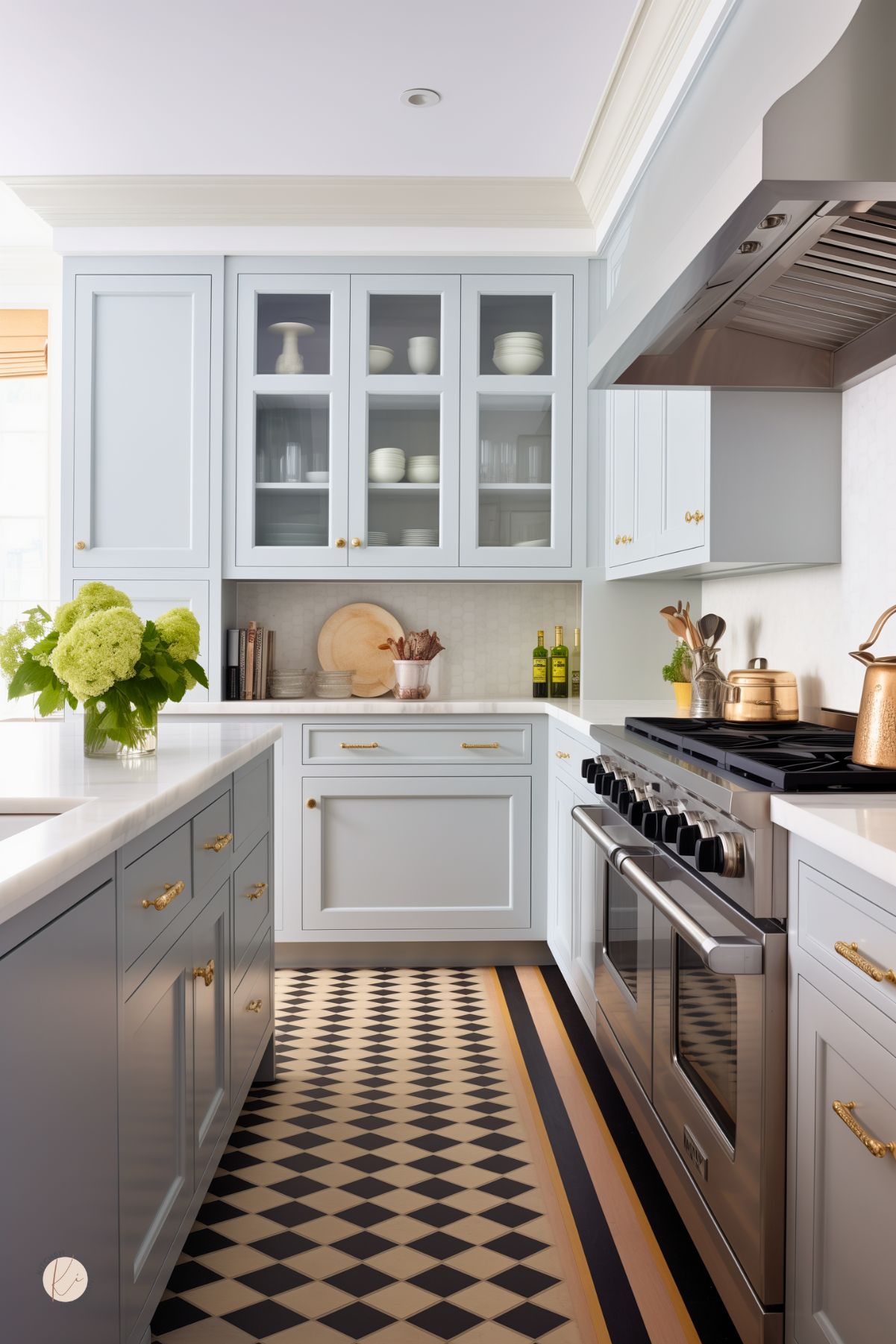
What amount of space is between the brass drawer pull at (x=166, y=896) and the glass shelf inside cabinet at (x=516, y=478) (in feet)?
7.75

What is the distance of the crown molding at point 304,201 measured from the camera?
11.7 ft

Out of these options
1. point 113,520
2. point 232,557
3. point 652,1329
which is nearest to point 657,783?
point 652,1329

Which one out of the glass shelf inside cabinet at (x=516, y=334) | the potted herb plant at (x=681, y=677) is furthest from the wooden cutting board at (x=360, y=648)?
the potted herb plant at (x=681, y=677)

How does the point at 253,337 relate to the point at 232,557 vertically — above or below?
above

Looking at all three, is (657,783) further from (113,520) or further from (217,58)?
(113,520)

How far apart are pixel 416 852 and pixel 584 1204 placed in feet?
5.46

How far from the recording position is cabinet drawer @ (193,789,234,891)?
1862 mm

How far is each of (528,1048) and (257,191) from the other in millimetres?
2869

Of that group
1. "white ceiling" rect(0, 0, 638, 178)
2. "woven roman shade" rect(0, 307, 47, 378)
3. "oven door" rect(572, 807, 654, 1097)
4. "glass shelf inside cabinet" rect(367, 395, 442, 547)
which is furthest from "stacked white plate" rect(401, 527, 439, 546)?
→ "woven roman shade" rect(0, 307, 47, 378)

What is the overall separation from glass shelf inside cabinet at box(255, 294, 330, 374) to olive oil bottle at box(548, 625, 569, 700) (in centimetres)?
130

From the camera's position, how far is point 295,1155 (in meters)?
2.34

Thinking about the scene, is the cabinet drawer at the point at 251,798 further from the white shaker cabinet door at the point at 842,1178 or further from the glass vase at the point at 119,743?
the white shaker cabinet door at the point at 842,1178

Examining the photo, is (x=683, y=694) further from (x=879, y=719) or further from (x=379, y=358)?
(x=879, y=719)

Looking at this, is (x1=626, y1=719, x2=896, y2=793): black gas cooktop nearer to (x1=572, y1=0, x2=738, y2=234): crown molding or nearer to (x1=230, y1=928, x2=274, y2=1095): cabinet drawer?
(x1=230, y1=928, x2=274, y2=1095): cabinet drawer
